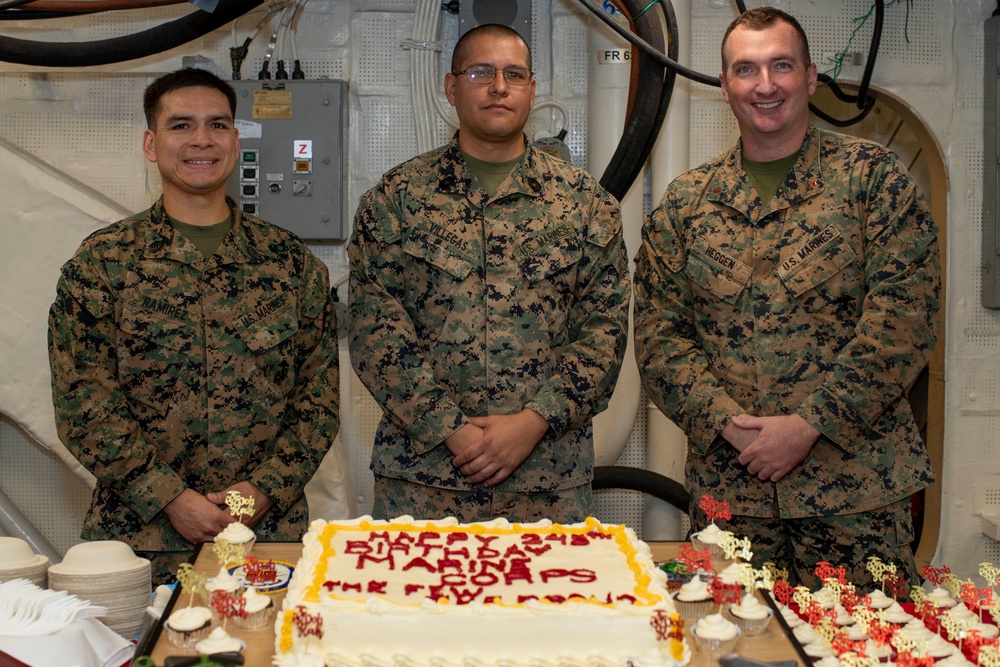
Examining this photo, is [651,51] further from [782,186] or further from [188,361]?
[188,361]

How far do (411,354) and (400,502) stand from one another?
426 millimetres

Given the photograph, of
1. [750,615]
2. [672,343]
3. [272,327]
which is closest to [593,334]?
[672,343]

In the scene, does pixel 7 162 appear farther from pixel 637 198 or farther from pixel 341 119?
pixel 637 198

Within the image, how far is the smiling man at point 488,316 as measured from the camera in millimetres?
2766

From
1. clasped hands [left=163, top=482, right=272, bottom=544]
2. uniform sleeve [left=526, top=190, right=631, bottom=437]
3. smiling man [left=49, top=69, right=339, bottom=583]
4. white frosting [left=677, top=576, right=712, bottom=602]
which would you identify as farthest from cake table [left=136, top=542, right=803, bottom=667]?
uniform sleeve [left=526, top=190, right=631, bottom=437]

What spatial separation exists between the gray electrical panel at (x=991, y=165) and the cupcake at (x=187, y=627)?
138 inches

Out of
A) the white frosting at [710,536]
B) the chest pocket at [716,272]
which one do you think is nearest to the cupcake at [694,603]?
the white frosting at [710,536]

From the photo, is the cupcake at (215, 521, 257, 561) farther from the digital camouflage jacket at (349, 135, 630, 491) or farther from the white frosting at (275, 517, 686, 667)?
the digital camouflage jacket at (349, 135, 630, 491)

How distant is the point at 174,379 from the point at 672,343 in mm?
1384

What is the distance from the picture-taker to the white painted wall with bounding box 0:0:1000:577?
4.14 meters

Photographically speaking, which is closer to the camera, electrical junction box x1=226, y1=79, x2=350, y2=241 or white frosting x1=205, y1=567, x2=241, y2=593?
white frosting x1=205, y1=567, x2=241, y2=593

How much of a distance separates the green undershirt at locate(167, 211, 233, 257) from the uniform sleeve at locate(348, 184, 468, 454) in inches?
14.8

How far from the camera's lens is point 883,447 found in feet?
8.91

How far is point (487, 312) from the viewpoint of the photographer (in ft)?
9.28
